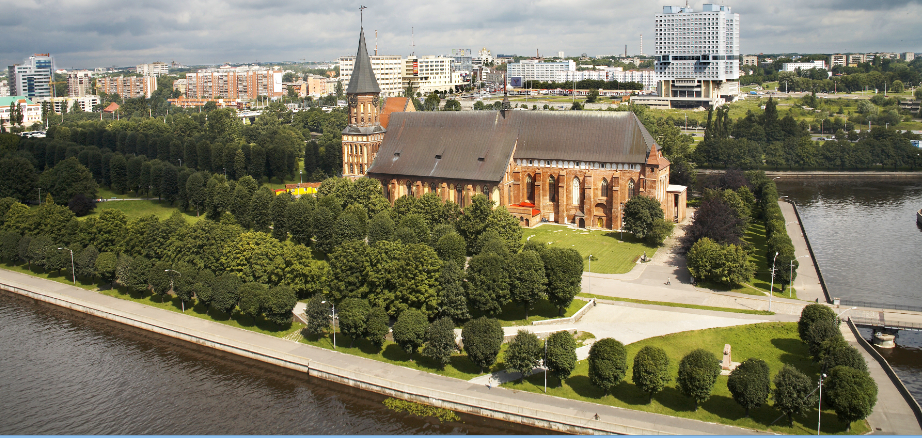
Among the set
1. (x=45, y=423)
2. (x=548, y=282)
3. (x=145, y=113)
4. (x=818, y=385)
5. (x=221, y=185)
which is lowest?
(x=45, y=423)

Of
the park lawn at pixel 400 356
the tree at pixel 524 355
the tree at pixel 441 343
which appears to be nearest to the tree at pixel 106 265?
the park lawn at pixel 400 356

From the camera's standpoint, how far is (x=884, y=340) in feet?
182

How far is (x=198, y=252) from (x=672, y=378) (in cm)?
4250

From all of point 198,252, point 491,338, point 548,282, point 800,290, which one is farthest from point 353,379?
point 800,290

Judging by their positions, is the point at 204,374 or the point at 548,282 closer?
the point at 204,374

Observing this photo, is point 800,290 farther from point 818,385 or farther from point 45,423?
point 45,423

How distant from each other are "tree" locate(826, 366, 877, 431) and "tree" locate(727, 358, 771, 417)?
3291 millimetres

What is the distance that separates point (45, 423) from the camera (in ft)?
158

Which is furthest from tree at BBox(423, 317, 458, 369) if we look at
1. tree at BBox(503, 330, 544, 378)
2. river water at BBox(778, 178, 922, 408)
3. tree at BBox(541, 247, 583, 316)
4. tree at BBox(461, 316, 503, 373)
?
river water at BBox(778, 178, 922, 408)

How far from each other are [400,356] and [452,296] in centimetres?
586

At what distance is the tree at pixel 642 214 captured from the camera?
3105 inches

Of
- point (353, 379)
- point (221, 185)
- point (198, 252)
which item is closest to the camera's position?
point (353, 379)

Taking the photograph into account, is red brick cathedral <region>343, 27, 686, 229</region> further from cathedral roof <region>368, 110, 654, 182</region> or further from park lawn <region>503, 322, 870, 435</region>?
park lawn <region>503, 322, 870, 435</region>

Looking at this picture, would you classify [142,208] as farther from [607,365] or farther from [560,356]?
[607,365]
